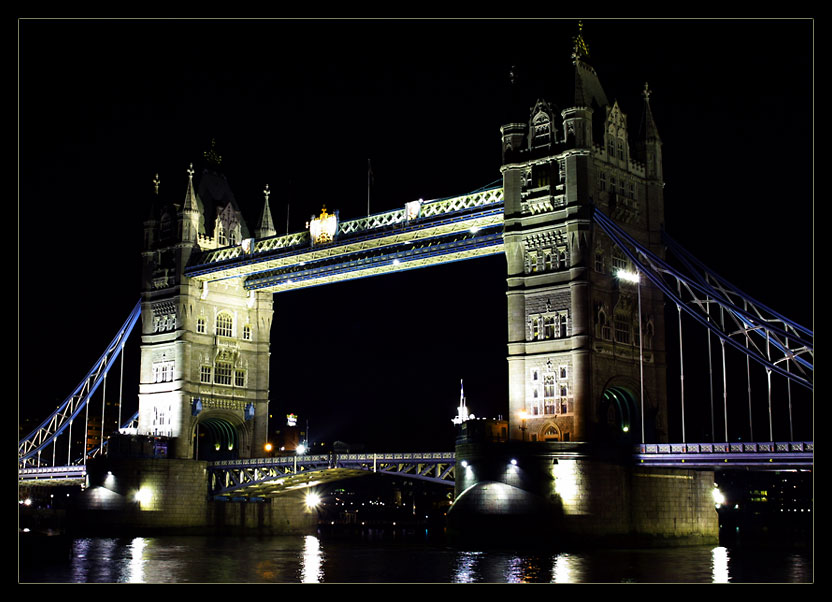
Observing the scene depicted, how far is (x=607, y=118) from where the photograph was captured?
234 feet

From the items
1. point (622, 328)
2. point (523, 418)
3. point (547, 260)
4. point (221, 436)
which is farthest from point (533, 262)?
point (221, 436)

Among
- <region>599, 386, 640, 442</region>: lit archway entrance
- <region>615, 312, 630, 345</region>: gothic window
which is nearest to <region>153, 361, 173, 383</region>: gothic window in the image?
<region>599, 386, 640, 442</region>: lit archway entrance

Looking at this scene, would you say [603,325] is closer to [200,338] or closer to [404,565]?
[404,565]

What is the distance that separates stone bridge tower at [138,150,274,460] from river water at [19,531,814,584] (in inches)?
796

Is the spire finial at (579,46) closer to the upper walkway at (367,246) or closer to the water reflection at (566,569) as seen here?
the upper walkway at (367,246)

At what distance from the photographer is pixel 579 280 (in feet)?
222

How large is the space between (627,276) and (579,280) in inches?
195

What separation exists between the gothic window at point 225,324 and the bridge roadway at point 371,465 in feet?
34.8

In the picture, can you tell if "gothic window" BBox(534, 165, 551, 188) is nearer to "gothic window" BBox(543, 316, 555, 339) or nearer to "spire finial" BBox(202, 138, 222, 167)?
"gothic window" BBox(543, 316, 555, 339)

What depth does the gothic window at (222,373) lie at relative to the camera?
94.8 meters

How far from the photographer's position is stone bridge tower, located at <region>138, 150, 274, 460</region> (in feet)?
304

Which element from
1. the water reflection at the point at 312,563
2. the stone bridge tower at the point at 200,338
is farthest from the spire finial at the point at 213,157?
the water reflection at the point at 312,563
